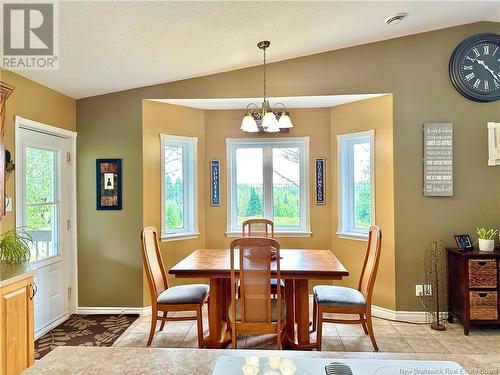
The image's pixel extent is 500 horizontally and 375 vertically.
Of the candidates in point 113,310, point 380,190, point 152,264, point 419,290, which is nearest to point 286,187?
point 380,190

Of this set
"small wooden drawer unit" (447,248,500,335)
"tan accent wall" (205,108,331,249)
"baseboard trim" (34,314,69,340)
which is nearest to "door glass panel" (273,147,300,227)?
"tan accent wall" (205,108,331,249)

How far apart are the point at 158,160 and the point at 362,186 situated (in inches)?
102

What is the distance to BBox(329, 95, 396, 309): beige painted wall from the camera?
3.46 meters

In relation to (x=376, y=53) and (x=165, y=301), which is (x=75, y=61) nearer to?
(x=165, y=301)

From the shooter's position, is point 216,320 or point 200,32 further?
point 216,320

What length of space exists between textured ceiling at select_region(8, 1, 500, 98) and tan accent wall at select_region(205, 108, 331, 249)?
83 cm

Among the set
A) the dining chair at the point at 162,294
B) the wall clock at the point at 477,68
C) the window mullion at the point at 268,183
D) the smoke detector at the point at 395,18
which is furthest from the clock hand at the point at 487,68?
the dining chair at the point at 162,294

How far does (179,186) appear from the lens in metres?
4.10

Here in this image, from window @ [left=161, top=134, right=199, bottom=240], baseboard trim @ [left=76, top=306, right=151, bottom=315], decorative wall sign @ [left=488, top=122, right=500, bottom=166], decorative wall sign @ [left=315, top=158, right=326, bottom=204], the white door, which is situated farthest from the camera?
decorative wall sign @ [left=315, top=158, right=326, bottom=204]

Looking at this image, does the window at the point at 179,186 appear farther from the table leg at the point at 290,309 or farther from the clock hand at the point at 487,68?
the clock hand at the point at 487,68

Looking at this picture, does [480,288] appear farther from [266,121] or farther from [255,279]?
[266,121]

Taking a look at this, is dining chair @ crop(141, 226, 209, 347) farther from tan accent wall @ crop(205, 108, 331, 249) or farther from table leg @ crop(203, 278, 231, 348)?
tan accent wall @ crop(205, 108, 331, 249)

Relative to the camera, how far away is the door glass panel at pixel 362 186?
383 centimetres

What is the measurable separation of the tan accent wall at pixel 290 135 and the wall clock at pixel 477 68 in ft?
4.87
